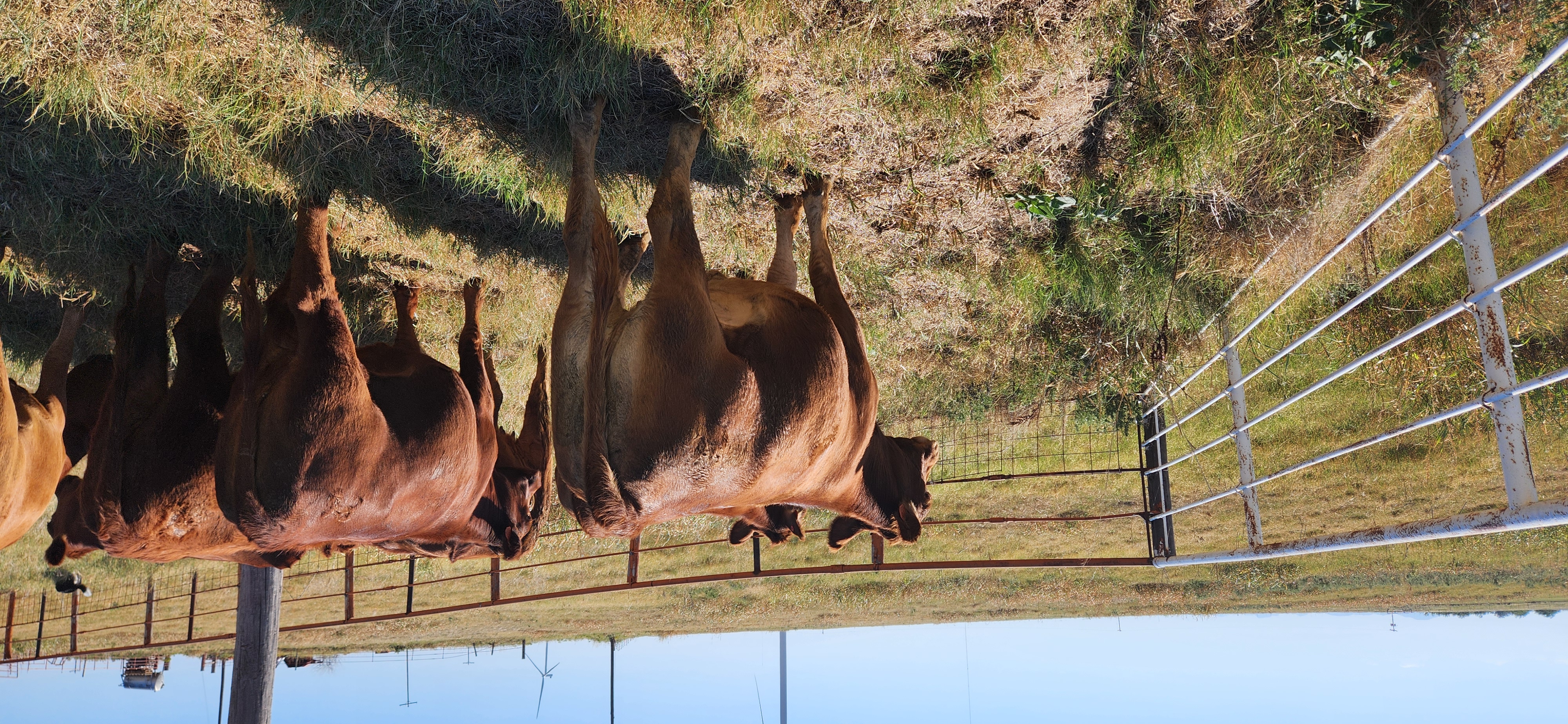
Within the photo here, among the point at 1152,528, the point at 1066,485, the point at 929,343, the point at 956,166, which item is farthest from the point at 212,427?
the point at 1066,485

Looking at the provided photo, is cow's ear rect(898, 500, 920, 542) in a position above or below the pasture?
below

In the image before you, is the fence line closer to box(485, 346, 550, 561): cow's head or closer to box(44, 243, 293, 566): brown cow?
box(485, 346, 550, 561): cow's head

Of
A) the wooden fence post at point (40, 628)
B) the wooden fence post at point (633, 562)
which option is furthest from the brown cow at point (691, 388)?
the wooden fence post at point (40, 628)

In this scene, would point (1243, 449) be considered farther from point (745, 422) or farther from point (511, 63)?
point (511, 63)

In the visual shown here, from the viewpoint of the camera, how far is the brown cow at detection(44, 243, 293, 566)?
14.0 feet

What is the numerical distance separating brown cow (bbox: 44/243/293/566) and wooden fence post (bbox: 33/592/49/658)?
6283mm

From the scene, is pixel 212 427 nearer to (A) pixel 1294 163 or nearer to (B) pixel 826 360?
(B) pixel 826 360

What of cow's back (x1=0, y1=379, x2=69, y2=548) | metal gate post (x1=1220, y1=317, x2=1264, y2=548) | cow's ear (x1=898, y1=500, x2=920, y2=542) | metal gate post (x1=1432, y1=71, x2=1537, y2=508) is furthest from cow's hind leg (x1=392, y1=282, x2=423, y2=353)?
metal gate post (x1=1432, y1=71, x2=1537, y2=508)

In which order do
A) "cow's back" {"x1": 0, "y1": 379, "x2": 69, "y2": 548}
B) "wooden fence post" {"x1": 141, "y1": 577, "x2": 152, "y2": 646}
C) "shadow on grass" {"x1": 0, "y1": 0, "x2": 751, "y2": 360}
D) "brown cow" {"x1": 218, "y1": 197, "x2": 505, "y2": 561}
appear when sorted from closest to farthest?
"brown cow" {"x1": 218, "y1": 197, "x2": 505, "y2": 561} < "cow's back" {"x1": 0, "y1": 379, "x2": 69, "y2": 548} < "shadow on grass" {"x1": 0, "y1": 0, "x2": 751, "y2": 360} < "wooden fence post" {"x1": 141, "y1": 577, "x2": 152, "y2": 646}

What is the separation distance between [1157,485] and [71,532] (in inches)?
294

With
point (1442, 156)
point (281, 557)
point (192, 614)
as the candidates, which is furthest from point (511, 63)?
point (192, 614)

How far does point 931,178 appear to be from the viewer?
20.4 ft

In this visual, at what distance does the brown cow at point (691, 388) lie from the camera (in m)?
4.08

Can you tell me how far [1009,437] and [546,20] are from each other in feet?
18.6
